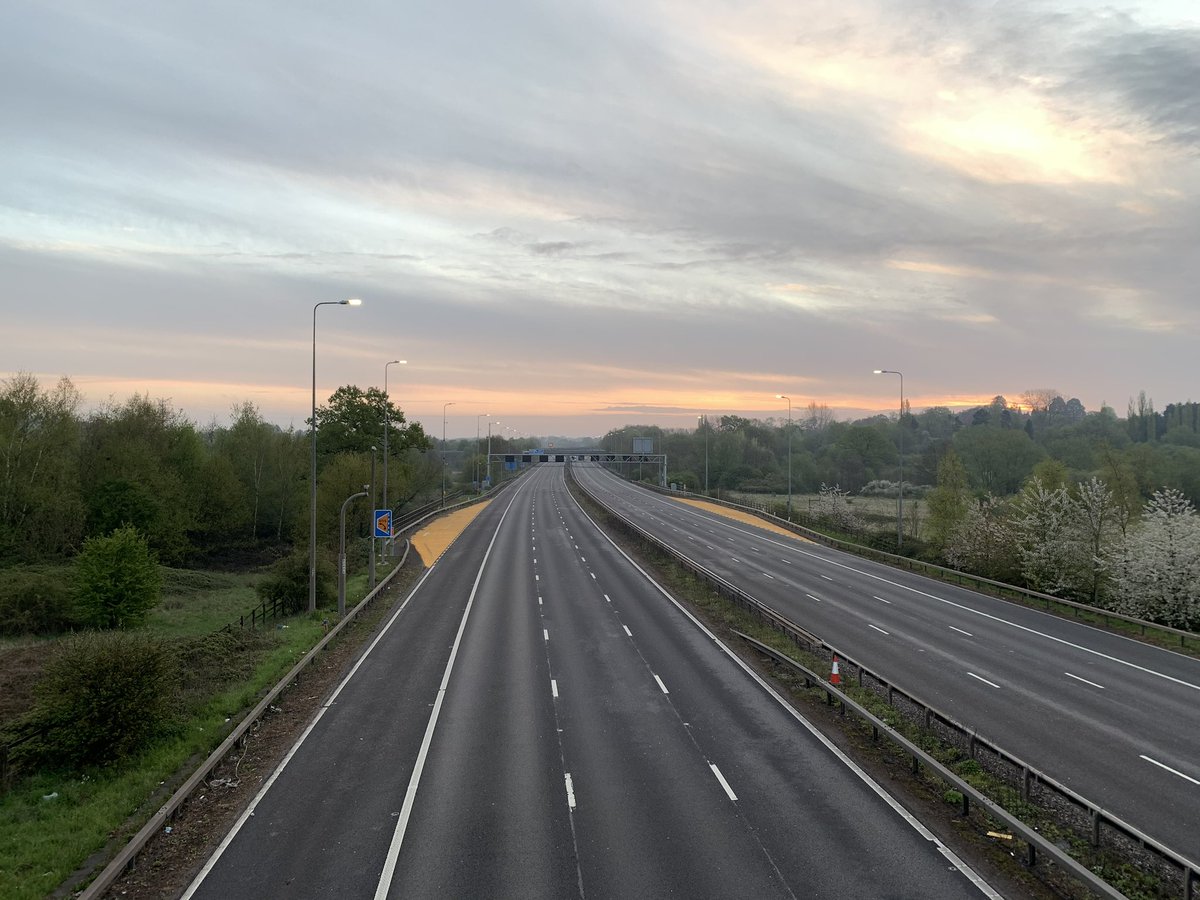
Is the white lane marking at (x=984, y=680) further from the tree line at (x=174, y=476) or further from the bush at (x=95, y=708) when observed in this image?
the tree line at (x=174, y=476)

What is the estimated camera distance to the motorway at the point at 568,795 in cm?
1062

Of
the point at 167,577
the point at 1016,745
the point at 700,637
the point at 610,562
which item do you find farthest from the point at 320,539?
the point at 1016,745

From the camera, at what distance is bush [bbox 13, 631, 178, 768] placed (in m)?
15.2

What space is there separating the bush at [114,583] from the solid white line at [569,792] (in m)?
27.0

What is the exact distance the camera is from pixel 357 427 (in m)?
74.8

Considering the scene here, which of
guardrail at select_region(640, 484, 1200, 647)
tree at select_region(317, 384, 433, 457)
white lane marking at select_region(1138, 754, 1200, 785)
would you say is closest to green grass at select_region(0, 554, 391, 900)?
white lane marking at select_region(1138, 754, 1200, 785)

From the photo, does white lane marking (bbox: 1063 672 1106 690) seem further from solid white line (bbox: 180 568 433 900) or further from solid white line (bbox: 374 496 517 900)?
solid white line (bbox: 180 568 433 900)

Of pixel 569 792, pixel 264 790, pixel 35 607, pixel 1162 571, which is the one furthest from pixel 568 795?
pixel 35 607

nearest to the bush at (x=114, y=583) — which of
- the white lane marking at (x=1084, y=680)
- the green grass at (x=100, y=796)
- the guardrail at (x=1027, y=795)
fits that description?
the green grass at (x=100, y=796)

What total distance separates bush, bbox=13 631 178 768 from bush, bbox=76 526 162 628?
714 inches

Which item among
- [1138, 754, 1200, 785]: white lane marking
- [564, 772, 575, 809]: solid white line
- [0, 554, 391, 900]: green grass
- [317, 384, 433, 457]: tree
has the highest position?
[317, 384, 433, 457]: tree

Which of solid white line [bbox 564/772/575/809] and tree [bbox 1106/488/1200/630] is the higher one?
tree [bbox 1106/488/1200/630]

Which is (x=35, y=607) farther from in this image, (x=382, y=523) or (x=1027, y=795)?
(x=1027, y=795)

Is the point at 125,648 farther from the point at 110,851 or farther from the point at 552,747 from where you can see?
the point at 552,747
